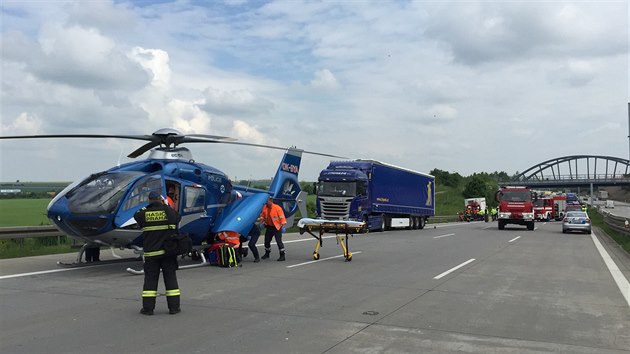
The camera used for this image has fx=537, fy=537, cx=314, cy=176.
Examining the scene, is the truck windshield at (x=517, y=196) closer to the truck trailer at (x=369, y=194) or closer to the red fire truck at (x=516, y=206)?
the red fire truck at (x=516, y=206)

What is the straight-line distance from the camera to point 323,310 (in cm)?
833

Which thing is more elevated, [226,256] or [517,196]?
[517,196]

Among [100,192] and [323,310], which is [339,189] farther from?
[323,310]

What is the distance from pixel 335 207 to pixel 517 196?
533 inches

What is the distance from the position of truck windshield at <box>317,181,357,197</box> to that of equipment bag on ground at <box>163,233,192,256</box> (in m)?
21.0

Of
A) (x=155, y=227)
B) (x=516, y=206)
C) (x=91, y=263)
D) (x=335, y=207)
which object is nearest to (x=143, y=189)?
(x=91, y=263)

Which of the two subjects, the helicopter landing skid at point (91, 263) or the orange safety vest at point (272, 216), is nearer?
the helicopter landing skid at point (91, 263)

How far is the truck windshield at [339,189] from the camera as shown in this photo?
28.9m

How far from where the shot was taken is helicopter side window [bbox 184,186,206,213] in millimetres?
12828

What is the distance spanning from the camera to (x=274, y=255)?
16.5 meters

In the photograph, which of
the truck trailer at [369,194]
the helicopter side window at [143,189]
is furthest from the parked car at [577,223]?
the helicopter side window at [143,189]

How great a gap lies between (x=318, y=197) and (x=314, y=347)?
76.6ft

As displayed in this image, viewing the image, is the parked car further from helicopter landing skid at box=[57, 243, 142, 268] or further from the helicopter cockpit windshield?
the helicopter cockpit windshield

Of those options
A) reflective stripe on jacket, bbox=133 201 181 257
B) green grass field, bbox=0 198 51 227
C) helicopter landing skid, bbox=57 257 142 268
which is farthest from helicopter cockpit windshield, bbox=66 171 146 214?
green grass field, bbox=0 198 51 227
